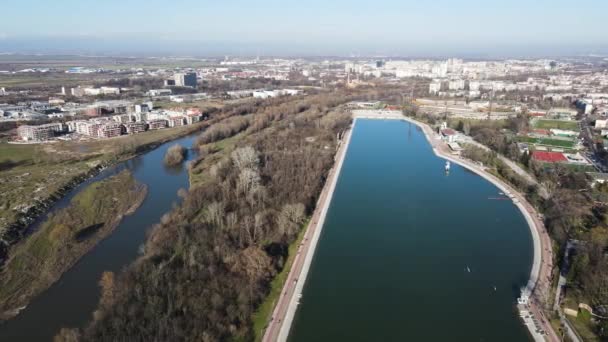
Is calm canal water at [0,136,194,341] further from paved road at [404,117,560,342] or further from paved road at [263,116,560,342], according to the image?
paved road at [404,117,560,342]

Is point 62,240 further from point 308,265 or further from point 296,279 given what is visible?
point 308,265

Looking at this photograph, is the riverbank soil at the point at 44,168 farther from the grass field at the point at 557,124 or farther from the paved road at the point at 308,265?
the grass field at the point at 557,124

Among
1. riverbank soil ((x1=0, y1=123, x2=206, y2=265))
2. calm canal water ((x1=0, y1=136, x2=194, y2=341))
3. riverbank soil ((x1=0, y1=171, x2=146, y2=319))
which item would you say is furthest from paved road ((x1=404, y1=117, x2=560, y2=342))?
riverbank soil ((x1=0, y1=123, x2=206, y2=265))

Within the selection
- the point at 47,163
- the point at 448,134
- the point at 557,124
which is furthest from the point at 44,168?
the point at 557,124

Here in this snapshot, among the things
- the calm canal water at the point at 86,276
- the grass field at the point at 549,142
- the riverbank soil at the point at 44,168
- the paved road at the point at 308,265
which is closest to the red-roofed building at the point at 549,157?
the grass field at the point at 549,142

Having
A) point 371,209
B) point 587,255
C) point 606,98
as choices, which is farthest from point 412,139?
point 606,98

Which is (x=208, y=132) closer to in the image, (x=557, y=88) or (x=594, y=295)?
(x=594, y=295)
